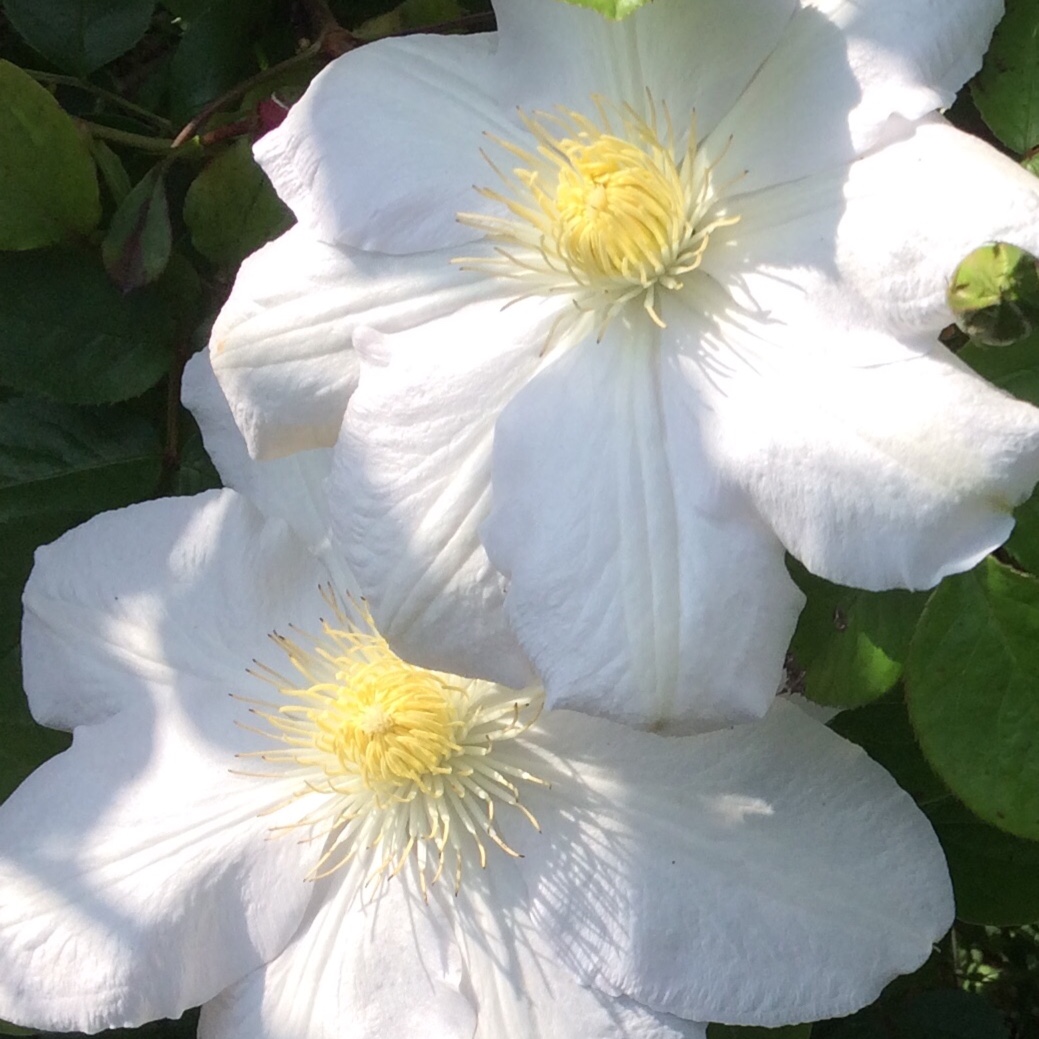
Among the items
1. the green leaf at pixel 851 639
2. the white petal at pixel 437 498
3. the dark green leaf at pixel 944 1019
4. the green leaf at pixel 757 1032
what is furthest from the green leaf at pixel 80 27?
the dark green leaf at pixel 944 1019

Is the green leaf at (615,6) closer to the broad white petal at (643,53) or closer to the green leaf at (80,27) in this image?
the broad white petal at (643,53)

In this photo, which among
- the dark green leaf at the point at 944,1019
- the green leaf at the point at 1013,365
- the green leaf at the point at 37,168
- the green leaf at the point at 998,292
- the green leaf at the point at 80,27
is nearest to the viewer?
the green leaf at the point at 998,292

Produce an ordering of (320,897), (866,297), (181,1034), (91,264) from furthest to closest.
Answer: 1. (181,1034)
2. (91,264)
3. (320,897)
4. (866,297)

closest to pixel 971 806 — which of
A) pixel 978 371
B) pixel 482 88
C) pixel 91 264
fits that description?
pixel 978 371

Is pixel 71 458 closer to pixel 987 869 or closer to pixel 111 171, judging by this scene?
pixel 111 171

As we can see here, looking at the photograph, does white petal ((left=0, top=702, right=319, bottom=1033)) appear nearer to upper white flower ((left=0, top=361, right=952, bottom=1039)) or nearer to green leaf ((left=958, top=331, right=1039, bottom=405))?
upper white flower ((left=0, top=361, right=952, bottom=1039))

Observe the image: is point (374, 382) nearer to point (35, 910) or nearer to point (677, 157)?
point (677, 157)
